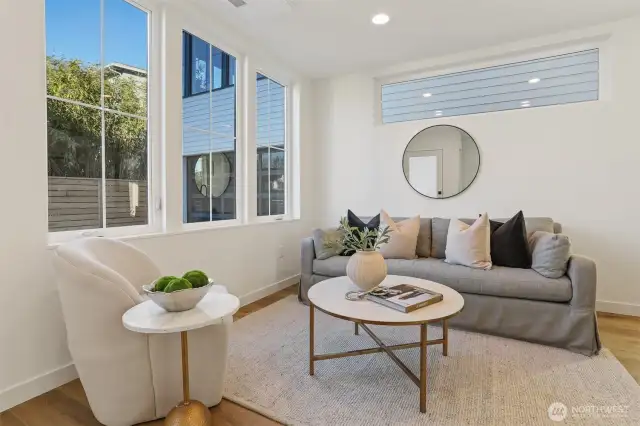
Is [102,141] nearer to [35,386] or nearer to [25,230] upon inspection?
[25,230]

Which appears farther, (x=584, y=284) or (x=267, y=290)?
(x=267, y=290)

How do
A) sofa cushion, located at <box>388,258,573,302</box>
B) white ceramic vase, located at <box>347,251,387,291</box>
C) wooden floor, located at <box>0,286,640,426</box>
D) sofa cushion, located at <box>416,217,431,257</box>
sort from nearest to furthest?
wooden floor, located at <box>0,286,640,426</box> < white ceramic vase, located at <box>347,251,387,291</box> < sofa cushion, located at <box>388,258,573,302</box> < sofa cushion, located at <box>416,217,431,257</box>

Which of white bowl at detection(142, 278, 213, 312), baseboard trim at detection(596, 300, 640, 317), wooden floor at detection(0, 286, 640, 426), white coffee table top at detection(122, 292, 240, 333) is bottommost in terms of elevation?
wooden floor at detection(0, 286, 640, 426)

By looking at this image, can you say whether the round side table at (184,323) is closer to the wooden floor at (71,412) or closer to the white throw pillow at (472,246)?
the wooden floor at (71,412)

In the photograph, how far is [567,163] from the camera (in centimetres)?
322

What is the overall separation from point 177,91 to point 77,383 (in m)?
2.11

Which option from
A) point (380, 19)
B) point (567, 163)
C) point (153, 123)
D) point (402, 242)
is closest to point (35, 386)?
point (153, 123)

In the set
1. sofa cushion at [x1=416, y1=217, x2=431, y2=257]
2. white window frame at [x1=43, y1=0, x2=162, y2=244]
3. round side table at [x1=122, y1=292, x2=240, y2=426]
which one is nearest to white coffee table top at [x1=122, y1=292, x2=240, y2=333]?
round side table at [x1=122, y1=292, x2=240, y2=426]

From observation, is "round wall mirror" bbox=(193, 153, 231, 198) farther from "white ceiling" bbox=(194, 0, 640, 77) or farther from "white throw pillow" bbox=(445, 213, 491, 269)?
"white throw pillow" bbox=(445, 213, 491, 269)

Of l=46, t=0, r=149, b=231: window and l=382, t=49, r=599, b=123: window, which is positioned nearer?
l=46, t=0, r=149, b=231: window

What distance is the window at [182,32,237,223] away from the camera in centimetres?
291

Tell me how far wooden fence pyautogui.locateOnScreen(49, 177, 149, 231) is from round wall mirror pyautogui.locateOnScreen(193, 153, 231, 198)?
0.53 m

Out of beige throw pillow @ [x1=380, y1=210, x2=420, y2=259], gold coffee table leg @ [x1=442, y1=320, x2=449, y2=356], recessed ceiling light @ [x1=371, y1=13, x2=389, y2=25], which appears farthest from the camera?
beige throw pillow @ [x1=380, y1=210, x2=420, y2=259]

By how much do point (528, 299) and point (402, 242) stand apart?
3.58 feet
